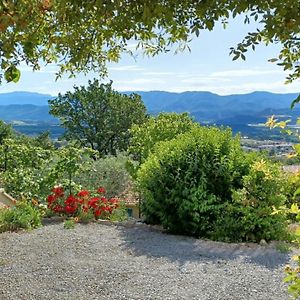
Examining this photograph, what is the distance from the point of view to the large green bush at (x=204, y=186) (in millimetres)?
6008

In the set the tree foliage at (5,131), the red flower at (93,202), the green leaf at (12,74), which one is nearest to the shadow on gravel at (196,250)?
the red flower at (93,202)

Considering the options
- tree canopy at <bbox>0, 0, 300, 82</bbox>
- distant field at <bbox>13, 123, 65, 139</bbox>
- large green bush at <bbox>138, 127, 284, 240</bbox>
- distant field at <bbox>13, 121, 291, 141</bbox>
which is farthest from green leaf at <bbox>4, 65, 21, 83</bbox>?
distant field at <bbox>13, 123, 65, 139</bbox>

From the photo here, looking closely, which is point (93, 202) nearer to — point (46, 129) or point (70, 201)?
point (70, 201)

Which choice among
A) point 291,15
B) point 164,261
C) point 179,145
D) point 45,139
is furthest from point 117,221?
point 45,139

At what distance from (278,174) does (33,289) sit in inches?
139

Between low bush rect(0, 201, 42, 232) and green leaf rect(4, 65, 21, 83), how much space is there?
14.5 feet

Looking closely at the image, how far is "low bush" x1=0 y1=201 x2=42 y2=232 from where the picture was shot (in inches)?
235

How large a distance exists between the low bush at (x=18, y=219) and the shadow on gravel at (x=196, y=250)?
1106 millimetres

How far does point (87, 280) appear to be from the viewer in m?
4.21

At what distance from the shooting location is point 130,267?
4.55 meters

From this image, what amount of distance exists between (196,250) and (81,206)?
210cm

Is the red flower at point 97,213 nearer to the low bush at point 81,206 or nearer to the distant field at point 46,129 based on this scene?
the low bush at point 81,206

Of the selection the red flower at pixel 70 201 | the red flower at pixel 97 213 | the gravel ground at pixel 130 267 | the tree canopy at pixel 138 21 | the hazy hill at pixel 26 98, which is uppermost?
the tree canopy at pixel 138 21

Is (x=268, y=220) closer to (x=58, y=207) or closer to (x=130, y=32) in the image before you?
(x=58, y=207)
